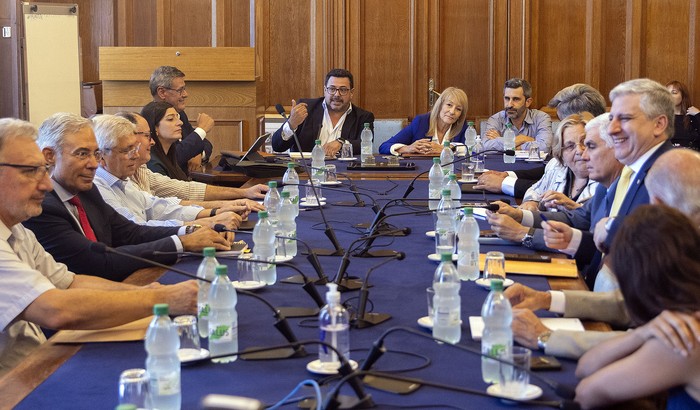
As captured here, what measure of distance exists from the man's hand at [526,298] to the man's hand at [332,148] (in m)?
4.34

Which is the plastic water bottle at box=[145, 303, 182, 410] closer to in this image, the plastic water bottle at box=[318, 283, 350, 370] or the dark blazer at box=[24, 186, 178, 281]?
the plastic water bottle at box=[318, 283, 350, 370]

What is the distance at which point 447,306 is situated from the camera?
89.4 inches

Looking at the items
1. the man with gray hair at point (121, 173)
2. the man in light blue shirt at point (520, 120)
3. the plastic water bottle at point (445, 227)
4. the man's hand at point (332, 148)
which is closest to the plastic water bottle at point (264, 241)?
the plastic water bottle at point (445, 227)

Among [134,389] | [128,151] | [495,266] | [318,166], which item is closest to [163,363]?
[134,389]

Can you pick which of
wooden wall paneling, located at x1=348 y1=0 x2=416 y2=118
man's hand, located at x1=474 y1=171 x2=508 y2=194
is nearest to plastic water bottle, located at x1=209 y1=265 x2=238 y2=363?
man's hand, located at x1=474 y1=171 x2=508 y2=194

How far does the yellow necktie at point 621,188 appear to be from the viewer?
3.41 m

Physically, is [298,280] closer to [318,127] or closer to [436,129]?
[318,127]

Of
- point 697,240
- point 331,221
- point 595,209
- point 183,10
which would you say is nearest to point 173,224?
point 331,221

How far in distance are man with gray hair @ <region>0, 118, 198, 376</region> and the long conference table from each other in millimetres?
101

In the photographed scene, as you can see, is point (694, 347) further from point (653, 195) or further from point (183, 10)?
point (183, 10)

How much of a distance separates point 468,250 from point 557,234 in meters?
0.54

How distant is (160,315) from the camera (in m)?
1.89

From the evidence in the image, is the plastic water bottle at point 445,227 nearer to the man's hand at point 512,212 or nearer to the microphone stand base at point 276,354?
the man's hand at point 512,212

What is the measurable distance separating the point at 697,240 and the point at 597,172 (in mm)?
1906
